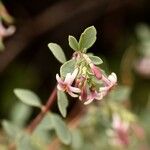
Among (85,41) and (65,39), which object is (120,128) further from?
(65,39)

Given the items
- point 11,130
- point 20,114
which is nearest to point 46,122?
point 11,130

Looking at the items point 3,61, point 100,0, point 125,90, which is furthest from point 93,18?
point 125,90

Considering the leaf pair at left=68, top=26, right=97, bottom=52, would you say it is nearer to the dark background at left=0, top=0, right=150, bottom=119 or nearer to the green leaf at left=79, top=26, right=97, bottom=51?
the green leaf at left=79, top=26, right=97, bottom=51

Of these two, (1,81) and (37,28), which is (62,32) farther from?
(1,81)

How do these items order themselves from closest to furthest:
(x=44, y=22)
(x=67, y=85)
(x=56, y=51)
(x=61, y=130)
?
(x=67, y=85), (x=56, y=51), (x=61, y=130), (x=44, y=22)

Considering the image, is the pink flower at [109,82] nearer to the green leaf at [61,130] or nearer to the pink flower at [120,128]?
the green leaf at [61,130]

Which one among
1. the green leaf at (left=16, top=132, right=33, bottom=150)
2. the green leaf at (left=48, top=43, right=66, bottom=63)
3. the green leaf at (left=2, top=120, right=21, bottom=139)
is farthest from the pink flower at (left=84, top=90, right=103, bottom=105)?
the green leaf at (left=2, top=120, right=21, bottom=139)
